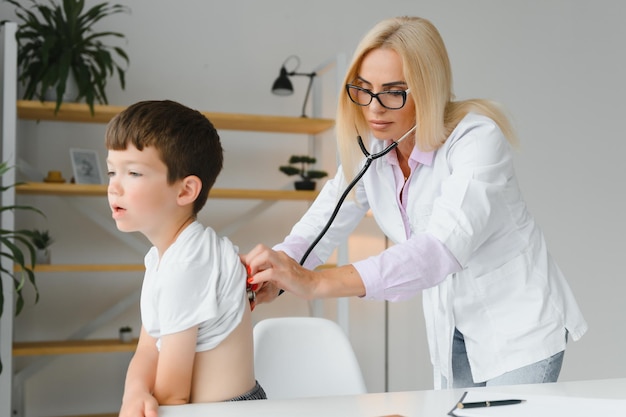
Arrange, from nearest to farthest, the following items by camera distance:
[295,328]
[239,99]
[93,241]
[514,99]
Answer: [295,328], [93,241], [239,99], [514,99]

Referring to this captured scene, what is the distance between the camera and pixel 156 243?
1.34 meters

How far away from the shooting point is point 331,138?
3.95 m

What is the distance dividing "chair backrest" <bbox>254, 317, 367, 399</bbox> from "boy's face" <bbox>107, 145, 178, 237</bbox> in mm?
531

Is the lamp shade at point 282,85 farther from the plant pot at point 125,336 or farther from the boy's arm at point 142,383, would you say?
the boy's arm at point 142,383

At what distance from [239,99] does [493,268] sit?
2.41 metres

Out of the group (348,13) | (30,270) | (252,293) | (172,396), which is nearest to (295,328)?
(252,293)

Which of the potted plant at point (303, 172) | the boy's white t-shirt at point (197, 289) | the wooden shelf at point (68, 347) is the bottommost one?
the wooden shelf at point (68, 347)

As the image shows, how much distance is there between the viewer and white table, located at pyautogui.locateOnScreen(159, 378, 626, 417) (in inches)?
45.2

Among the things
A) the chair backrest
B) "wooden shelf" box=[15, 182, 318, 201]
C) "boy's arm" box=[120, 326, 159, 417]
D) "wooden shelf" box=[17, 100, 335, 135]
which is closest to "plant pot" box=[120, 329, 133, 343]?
"wooden shelf" box=[15, 182, 318, 201]

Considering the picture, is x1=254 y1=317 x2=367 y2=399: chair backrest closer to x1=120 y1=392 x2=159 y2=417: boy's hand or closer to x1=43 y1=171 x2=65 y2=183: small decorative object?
x1=120 y1=392 x2=159 y2=417: boy's hand

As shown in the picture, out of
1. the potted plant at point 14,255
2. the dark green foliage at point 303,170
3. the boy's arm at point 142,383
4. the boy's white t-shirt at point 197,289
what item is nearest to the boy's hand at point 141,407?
the boy's arm at point 142,383

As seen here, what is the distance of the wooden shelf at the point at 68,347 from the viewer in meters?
3.12

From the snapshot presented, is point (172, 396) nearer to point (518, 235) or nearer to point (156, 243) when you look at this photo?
point (156, 243)

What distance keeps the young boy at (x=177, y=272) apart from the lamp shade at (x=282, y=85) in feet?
7.27
